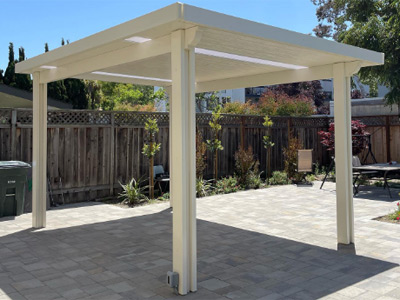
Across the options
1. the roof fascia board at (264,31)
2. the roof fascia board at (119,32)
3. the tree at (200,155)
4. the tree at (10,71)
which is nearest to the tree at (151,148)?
the tree at (200,155)

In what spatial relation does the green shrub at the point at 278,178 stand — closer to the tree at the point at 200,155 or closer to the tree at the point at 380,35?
the tree at the point at 200,155

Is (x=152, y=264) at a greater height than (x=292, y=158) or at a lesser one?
lesser

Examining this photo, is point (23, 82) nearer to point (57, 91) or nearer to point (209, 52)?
point (57, 91)

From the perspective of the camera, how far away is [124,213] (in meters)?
7.58

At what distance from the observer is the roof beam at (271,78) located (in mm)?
5656

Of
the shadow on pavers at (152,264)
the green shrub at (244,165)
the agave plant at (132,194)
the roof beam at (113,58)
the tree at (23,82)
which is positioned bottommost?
the shadow on pavers at (152,264)

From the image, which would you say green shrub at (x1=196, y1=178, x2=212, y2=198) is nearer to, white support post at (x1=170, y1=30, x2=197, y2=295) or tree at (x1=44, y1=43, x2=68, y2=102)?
white support post at (x1=170, y1=30, x2=197, y2=295)

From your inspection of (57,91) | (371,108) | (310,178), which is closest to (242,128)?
(310,178)

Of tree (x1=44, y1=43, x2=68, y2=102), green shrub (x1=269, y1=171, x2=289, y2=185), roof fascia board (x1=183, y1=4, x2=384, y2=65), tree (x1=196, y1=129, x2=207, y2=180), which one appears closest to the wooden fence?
tree (x1=196, y1=129, x2=207, y2=180)

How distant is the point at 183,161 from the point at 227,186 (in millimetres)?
6554

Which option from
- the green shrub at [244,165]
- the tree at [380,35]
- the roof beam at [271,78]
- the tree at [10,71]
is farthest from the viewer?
the tree at [10,71]

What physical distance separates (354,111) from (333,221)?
8405 mm

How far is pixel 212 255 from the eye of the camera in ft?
16.2

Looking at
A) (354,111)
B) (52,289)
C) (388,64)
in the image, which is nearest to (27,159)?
(52,289)
